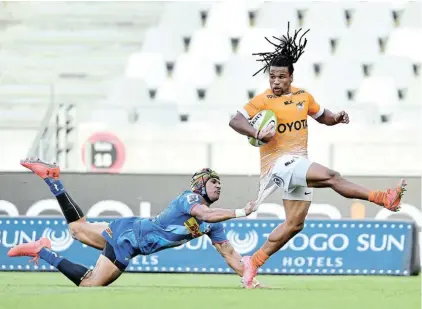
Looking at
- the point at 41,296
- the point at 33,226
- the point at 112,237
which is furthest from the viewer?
the point at 33,226

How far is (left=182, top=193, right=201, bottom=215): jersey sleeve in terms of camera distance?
31.4 feet

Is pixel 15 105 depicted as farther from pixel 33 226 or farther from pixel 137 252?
pixel 137 252

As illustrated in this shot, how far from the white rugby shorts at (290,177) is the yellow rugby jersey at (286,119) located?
0.60 ft

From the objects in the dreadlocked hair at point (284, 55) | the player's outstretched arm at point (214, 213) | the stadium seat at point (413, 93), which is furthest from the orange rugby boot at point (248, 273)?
the stadium seat at point (413, 93)

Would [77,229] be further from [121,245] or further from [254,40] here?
[254,40]

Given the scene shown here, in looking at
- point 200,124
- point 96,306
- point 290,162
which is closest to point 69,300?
point 96,306

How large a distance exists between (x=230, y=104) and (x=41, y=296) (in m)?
14.4

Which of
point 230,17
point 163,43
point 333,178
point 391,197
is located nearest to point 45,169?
point 333,178

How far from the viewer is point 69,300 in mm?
8555

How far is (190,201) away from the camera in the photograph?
9.60 m

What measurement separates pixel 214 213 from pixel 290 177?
688 millimetres

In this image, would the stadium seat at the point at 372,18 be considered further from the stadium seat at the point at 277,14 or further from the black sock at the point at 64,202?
the black sock at the point at 64,202

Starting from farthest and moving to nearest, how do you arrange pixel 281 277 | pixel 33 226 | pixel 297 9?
pixel 297 9
pixel 33 226
pixel 281 277

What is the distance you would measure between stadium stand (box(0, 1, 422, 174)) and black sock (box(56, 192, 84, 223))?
11.4 metres
